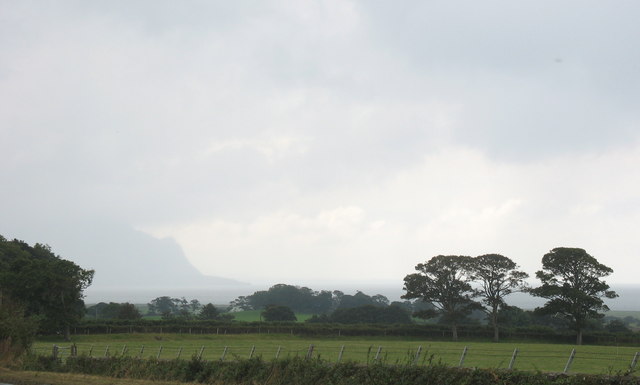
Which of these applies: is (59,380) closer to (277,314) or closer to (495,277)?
(495,277)

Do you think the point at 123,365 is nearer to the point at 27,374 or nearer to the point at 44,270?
the point at 27,374

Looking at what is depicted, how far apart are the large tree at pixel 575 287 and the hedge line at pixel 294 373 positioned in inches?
2247

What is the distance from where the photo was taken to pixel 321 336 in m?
76.1

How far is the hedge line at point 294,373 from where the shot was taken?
17.8m

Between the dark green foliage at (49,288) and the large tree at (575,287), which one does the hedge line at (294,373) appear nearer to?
the dark green foliage at (49,288)

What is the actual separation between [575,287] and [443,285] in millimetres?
18928

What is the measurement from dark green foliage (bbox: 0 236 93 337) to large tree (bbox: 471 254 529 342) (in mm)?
57219

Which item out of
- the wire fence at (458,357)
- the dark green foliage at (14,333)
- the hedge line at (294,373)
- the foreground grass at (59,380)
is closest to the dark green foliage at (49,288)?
the wire fence at (458,357)

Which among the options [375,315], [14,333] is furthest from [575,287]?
[14,333]

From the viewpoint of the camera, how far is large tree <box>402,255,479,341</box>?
7988 centimetres

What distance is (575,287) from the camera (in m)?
69.6

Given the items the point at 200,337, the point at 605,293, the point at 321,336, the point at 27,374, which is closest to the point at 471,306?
the point at 605,293

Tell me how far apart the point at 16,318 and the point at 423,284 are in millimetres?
61024

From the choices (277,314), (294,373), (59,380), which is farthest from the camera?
(277,314)
